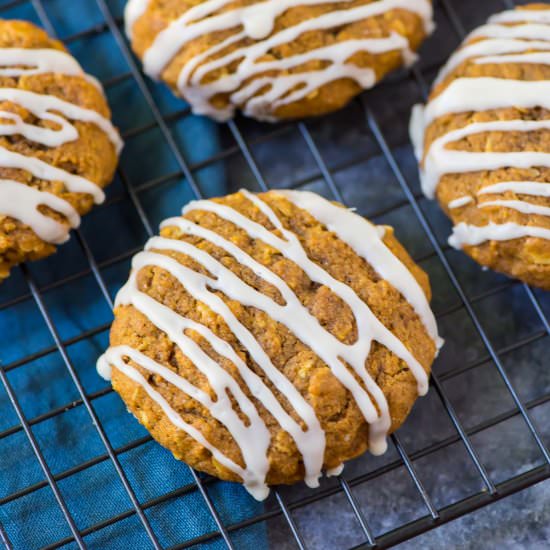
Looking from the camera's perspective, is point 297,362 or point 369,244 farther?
point 369,244

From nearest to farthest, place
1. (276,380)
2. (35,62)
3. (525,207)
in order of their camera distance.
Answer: (276,380) → (525,207) → (35,62)

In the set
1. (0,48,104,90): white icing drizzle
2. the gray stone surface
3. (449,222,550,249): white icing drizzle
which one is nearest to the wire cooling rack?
the gray stone surface

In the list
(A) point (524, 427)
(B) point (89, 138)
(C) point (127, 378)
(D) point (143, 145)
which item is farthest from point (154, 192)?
(A) point (524, 427)

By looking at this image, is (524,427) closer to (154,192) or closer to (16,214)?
(154,192)

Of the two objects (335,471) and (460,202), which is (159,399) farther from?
(460,202)

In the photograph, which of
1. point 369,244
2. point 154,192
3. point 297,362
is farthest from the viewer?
point 154,192

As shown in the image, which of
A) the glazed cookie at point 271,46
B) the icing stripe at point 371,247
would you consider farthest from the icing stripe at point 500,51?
the icing stripe at point 371,247

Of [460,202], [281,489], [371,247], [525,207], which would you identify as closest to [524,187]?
[525,207]
